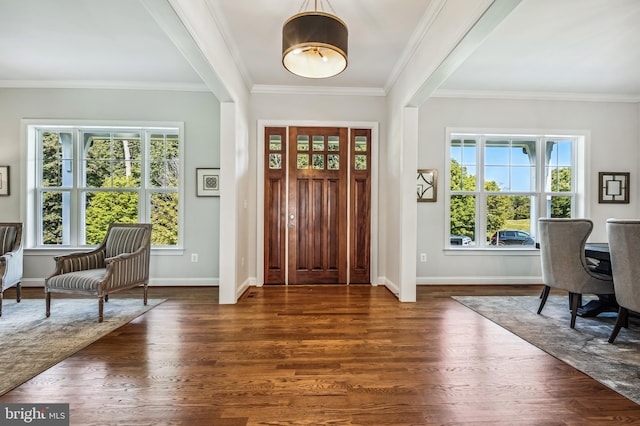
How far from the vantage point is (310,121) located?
14.8 ft

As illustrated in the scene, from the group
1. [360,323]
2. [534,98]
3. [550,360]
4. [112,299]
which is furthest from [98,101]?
[534,98]

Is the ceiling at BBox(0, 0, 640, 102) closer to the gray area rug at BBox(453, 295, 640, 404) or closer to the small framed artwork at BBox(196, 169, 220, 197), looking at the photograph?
the small framed artwork at BBox(196, 169, 220, 197)

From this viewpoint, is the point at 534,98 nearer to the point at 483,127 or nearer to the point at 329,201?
the point at 483,127

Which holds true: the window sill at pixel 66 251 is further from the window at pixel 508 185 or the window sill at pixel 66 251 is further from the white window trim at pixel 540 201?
the window at pixel 508 185

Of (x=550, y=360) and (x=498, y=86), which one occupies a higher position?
(x=498, y=86)

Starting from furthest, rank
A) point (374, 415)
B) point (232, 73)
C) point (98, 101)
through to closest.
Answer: point (98, 101) → point (232, 73) → point (374, 415)

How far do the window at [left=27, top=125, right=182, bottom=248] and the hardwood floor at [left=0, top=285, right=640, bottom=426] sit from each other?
6.32 ft

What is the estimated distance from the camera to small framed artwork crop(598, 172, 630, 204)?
4.61m

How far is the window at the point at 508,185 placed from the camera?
4.66m

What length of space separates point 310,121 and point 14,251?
3.85 metres

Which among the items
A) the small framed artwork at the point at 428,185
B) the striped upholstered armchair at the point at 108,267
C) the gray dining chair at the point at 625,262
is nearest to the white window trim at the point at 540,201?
the small framed artwork at the point at 428,185

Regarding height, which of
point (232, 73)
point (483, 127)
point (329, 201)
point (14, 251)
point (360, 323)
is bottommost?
point (360, 323)

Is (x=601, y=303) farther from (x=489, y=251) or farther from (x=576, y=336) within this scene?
(x=489, y=251)

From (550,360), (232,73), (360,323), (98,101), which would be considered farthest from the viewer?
(98,101)
